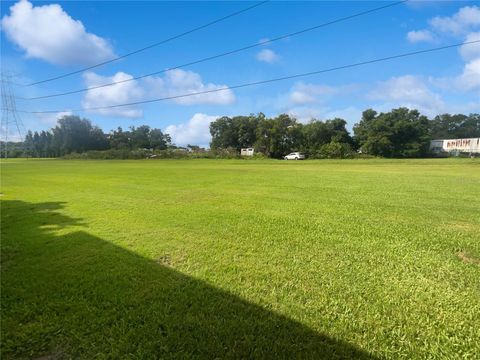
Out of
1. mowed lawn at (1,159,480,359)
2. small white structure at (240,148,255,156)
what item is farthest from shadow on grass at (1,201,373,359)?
small white structure at (240,148,255,156)

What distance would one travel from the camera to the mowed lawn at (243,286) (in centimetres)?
257

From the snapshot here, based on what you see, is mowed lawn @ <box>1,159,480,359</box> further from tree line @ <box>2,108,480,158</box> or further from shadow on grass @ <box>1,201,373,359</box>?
tree line @ <box>2,108,480,158</box>

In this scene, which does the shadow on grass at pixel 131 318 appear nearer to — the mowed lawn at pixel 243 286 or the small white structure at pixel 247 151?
the mowed lawn at pixel 243 286

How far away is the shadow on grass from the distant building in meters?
58.0

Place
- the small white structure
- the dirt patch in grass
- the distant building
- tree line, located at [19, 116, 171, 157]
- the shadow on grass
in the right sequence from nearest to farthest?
the shadow on grass
the dirt patch in grass
the distant building
the small white structure
tree line, located at [19, 116, 171, 157]

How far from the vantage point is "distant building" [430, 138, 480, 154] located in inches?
1908

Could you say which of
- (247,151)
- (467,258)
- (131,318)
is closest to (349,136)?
(247,151)

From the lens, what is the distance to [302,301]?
10.5 ft

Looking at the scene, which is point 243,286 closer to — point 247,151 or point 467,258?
point 467,258

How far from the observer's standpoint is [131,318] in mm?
2920

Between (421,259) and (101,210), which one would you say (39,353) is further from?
(101,210)

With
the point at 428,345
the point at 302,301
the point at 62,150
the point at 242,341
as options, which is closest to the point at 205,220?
the point at 302,301

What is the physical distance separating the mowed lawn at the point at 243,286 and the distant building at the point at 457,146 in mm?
53589

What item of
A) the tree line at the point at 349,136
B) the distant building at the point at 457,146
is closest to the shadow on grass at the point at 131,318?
the tree line at the point at 349,136
